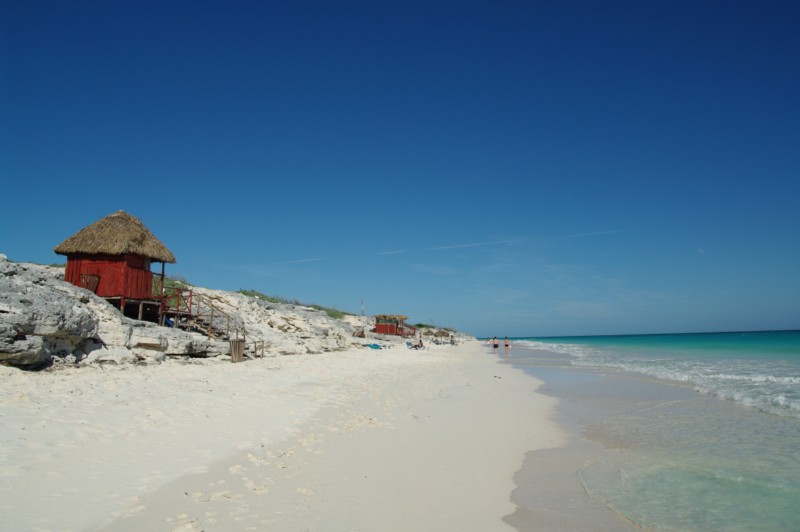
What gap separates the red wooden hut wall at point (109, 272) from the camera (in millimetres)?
20016

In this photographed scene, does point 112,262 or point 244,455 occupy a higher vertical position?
point 112,262

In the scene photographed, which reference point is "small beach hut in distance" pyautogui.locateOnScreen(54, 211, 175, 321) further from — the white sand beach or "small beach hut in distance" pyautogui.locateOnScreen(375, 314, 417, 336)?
"small beach hut in distance" pyautogui.locateOnScreen(375, 314, 417, 336)

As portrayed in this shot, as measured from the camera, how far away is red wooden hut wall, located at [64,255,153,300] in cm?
2002

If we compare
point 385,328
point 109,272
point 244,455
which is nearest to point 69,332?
point 109,272

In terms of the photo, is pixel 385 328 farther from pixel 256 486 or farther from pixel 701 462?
pixel 256 486

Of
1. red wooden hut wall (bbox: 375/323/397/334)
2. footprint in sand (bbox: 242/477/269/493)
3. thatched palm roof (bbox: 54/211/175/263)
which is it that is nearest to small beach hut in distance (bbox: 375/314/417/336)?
red wooden hut wall (bbox: 375/323/397/334)

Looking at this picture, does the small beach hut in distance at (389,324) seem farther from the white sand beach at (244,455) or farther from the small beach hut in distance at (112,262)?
the white sand beach at (244,455)

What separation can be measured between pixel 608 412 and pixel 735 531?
7370 millimetres

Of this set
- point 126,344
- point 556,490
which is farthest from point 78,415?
point 126,344

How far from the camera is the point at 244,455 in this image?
6828 mm

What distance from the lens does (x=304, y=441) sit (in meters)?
7.81

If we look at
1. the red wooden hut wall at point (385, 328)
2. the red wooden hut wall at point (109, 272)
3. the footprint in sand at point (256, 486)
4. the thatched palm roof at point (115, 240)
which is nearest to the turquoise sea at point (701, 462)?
the footprint in sand at point (256, 486)

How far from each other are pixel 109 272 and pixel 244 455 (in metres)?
16.9

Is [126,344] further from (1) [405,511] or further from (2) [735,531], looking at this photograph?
(2) [735,531]
